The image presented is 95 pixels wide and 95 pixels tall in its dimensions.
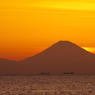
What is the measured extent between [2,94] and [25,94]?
19.5ft

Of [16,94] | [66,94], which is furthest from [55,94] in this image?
[16,94]

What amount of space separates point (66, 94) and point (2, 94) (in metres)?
16.5

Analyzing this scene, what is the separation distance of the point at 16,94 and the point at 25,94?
7.65ft

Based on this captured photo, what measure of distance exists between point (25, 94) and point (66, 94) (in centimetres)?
1066

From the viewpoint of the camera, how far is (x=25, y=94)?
11556 cm

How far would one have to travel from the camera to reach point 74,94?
→ 11425 cm

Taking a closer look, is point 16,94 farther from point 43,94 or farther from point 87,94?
point 87,94

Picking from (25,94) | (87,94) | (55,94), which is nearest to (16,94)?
(25,94)

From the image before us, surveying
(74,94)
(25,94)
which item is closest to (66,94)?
(74,94)

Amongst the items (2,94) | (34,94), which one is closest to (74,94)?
(34,94)

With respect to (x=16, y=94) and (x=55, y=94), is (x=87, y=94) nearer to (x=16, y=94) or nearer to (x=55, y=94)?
(x=55, y=94)

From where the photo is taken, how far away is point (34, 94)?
115312mm

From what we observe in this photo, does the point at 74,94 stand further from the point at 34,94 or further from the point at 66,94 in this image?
the point at 34,94

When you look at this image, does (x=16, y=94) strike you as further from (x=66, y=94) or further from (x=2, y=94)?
(x=66, y=94)
